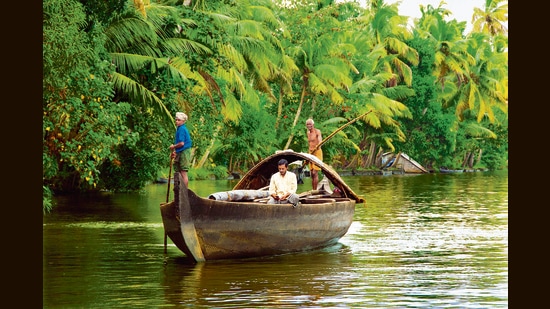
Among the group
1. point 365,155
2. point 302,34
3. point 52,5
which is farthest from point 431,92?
point 52,5

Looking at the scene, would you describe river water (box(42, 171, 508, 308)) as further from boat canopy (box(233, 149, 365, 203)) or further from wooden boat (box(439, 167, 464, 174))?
wooden boat (box(439, 167, 464, 174))

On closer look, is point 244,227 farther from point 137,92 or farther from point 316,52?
point 316,52

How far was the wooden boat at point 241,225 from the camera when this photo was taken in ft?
37.5

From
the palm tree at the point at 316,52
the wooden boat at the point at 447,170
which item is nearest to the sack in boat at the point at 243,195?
the palm tree at the point at 316,52

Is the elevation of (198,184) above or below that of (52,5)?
below

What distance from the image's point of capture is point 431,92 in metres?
48.0

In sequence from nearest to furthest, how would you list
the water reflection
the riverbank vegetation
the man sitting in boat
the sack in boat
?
1. the water reflection
2. the man sitting in boat
3. the sack in boat
4. the riverbank vegetation

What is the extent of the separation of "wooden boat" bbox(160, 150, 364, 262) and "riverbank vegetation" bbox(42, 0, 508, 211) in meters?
3.27

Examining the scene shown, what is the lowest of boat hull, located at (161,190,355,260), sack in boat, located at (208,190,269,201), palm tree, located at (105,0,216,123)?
boat hull, located at (161,190,355,260)

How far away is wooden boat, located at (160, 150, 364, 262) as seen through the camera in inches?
450

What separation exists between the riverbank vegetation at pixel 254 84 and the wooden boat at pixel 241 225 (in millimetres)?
3272

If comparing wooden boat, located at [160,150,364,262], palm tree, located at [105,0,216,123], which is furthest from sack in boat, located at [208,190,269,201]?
palm tree, located at [105,0,216,123]
